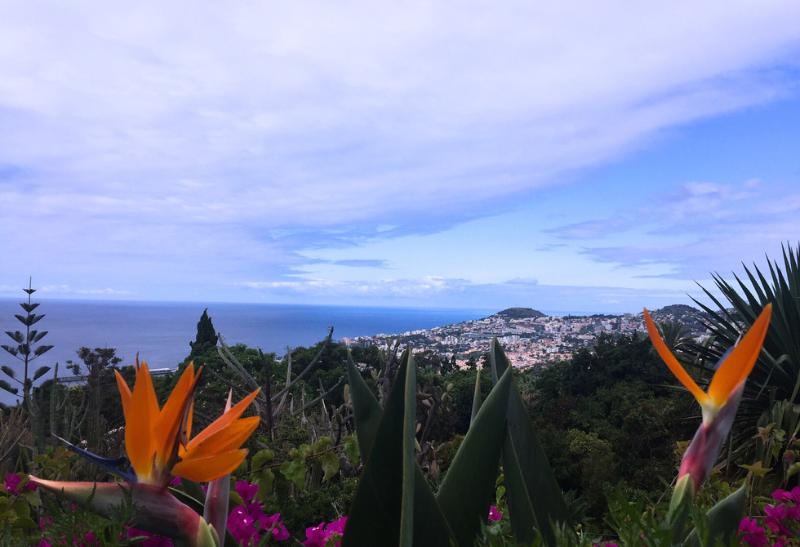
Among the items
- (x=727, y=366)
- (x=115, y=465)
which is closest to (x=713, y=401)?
(x=727, y=366)

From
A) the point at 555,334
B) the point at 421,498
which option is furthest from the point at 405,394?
the point at 555,334

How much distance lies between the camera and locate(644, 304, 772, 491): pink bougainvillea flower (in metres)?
0.81

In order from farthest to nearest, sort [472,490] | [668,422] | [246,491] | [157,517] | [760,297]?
[760,297] < [668,422] < [246,491] < [472,490] < [157,517]

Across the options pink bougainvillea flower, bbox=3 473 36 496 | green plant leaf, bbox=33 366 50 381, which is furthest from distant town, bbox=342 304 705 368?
pink bougainvillea flower, bbox=3 473 36 496

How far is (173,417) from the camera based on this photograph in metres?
0.77

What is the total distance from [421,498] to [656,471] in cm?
488

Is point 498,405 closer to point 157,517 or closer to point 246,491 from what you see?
point 157,517

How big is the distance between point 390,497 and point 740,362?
0.49m

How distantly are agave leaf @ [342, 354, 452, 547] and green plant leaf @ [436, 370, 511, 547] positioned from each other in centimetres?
10

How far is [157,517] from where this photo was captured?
2.56 ft

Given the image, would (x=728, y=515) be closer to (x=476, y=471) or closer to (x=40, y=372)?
(x=476, y=471)

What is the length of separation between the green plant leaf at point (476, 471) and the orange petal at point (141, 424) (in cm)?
47

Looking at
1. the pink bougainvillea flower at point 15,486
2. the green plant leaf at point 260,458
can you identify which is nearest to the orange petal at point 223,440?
the green plant leaf at point 260,458

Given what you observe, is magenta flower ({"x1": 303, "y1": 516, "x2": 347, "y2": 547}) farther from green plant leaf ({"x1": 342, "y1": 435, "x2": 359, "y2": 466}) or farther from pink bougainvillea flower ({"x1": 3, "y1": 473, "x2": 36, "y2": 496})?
pink bougainvillea flower ({"x1": 3, "y1": 473, "x2": 36, "y2": 496})
